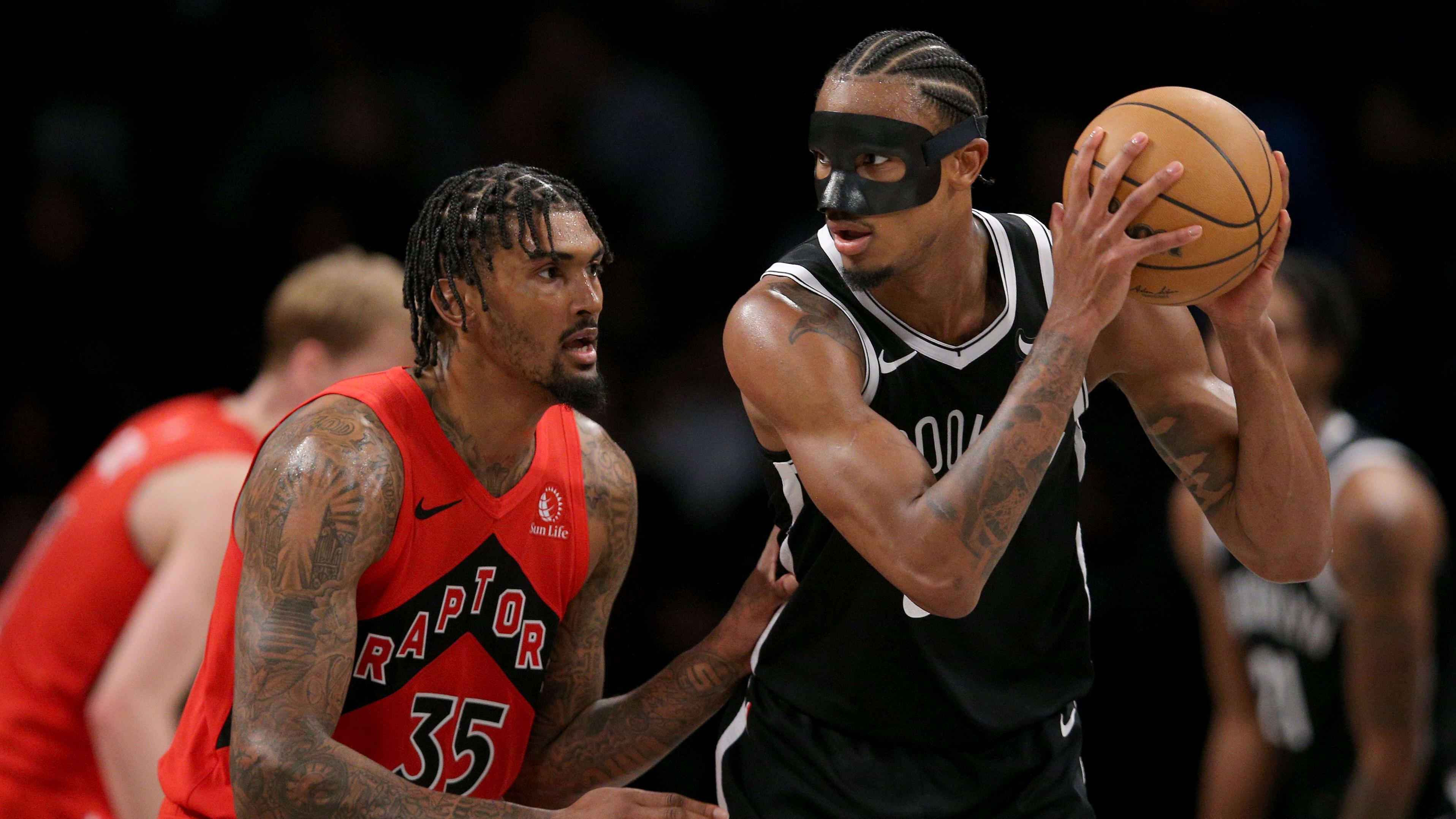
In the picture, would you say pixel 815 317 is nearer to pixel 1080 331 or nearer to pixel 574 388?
pixel 1080 331

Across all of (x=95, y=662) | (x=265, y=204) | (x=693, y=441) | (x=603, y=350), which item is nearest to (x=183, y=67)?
(x=265, y=204)

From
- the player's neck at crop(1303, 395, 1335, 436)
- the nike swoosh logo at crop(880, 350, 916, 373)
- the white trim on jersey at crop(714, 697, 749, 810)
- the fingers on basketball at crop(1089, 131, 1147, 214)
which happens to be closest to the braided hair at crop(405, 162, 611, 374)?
the nike swoosh logo at crop(880, 350, 916, 373)

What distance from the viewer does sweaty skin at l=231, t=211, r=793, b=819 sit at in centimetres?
255

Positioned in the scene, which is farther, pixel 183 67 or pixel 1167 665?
pixel 183 67

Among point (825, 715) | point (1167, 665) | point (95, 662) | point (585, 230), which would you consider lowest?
point (1167, 665)

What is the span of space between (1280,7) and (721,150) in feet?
8.45

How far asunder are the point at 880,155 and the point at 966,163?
0.19 metres

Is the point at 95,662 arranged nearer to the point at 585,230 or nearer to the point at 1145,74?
the point at 585,230

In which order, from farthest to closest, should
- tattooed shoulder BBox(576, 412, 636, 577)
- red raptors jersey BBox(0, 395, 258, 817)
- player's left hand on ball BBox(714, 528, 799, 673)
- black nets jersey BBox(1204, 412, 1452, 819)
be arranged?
1. black nets jersey BBox(1204, 412, 1452, 819)
2. red raptors jersey BBox(0, 395, 258, 817)
3. tattooed shoulder BBox(576, 412, 636, 577)
4. player's left hand on ball BBox(714, 528, 799, 673)

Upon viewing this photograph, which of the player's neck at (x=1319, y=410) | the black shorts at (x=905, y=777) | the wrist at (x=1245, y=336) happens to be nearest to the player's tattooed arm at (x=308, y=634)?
the black shorts at (x=905, y=777)

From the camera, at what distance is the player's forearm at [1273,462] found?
8.65 feet

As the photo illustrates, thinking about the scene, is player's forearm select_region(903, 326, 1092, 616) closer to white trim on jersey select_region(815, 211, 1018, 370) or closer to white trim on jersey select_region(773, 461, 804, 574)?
white trim on jersey select_region(815, 211, 1018, 370)

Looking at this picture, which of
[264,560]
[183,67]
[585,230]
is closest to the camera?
[264,560]

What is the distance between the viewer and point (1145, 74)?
6.43 meters
